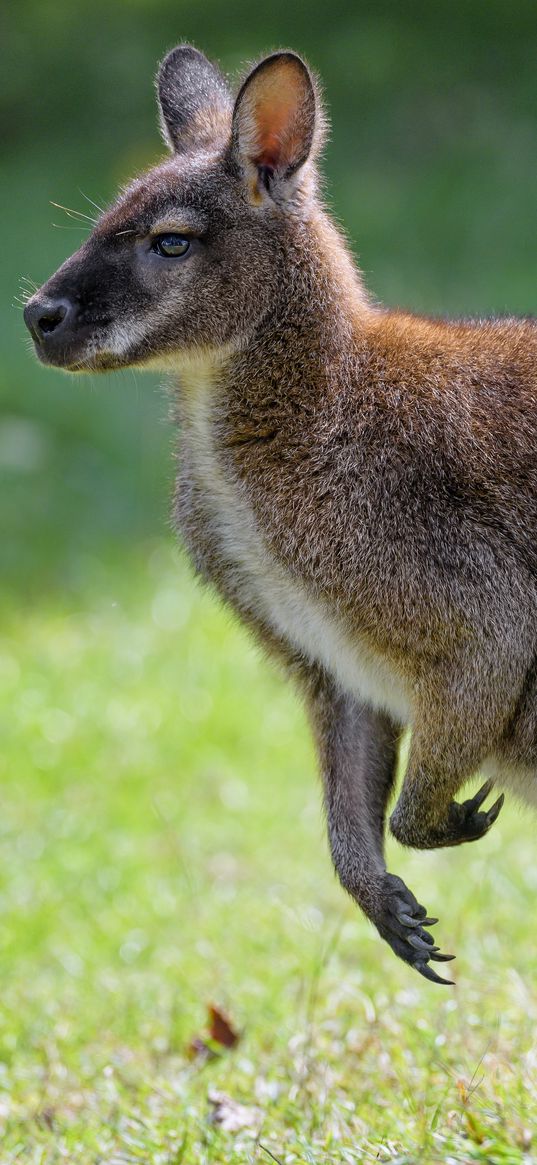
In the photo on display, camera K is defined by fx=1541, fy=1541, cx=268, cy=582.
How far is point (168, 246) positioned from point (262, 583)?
795mm

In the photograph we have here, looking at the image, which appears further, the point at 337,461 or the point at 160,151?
the point at 160,151

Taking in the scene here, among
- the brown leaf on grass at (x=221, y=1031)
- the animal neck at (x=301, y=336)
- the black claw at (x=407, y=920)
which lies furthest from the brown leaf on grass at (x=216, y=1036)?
the animal neck at (x=301, y=336)

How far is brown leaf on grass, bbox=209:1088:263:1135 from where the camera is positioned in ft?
11.7

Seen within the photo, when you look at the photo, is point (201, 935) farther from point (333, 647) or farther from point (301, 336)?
point (301, 336)

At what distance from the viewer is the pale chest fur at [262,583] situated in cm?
338

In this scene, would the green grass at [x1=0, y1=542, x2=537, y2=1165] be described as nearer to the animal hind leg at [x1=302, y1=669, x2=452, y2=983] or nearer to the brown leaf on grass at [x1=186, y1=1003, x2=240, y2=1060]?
the brown leaf on grass at [x1=186, y1=1003, x2=240, y2=1060]

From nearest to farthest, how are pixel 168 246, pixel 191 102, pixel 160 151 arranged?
1. pixel 168 246
2. pixel 191 102
3. pixel 160 151

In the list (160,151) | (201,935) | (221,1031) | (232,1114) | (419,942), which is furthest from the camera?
(160,151)

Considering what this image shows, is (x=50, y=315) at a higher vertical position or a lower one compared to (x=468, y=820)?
higher

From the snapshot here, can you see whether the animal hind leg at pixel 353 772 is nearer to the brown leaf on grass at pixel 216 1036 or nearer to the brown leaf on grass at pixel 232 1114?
the brown leaf on grass at pixel 232 1114

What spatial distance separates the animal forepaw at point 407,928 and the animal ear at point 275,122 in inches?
63.6

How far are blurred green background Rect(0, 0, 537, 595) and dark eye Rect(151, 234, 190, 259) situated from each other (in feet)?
17.3

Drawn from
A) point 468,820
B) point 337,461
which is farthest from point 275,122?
point 468,820

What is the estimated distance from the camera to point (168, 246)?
3.50 m
